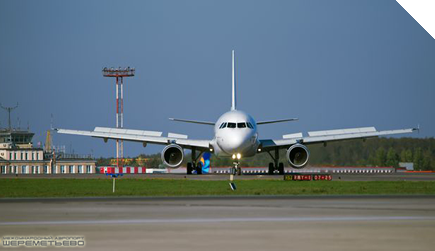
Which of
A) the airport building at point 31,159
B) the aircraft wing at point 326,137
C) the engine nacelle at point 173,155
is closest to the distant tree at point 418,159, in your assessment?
the aircraft wing at point 326,137

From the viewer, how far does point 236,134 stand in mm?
56562

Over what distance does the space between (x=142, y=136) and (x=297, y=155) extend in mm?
12527

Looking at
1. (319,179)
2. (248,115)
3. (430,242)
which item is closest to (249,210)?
(430,242)

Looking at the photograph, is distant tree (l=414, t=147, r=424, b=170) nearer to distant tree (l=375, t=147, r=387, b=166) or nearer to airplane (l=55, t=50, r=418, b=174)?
distant tree (l=375, t=147, r=387, b=166)

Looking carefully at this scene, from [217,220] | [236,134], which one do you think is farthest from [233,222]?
[236,134]

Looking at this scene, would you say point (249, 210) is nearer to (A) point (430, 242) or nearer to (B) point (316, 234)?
(B) point (316, 234)

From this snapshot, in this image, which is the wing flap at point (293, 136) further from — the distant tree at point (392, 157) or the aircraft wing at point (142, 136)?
the distant tree at point (392, 157)

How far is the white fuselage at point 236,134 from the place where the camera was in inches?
2231

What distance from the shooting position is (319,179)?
47.4 m

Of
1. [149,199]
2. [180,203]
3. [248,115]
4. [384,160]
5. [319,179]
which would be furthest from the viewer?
[384,160]

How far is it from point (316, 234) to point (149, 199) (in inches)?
523

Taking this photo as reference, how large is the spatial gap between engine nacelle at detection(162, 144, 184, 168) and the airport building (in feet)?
191

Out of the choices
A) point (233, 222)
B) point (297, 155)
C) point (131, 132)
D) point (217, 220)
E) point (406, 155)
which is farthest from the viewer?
point (406, 155)

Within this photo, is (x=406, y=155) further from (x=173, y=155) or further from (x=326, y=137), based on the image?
(x=173, y=155)
